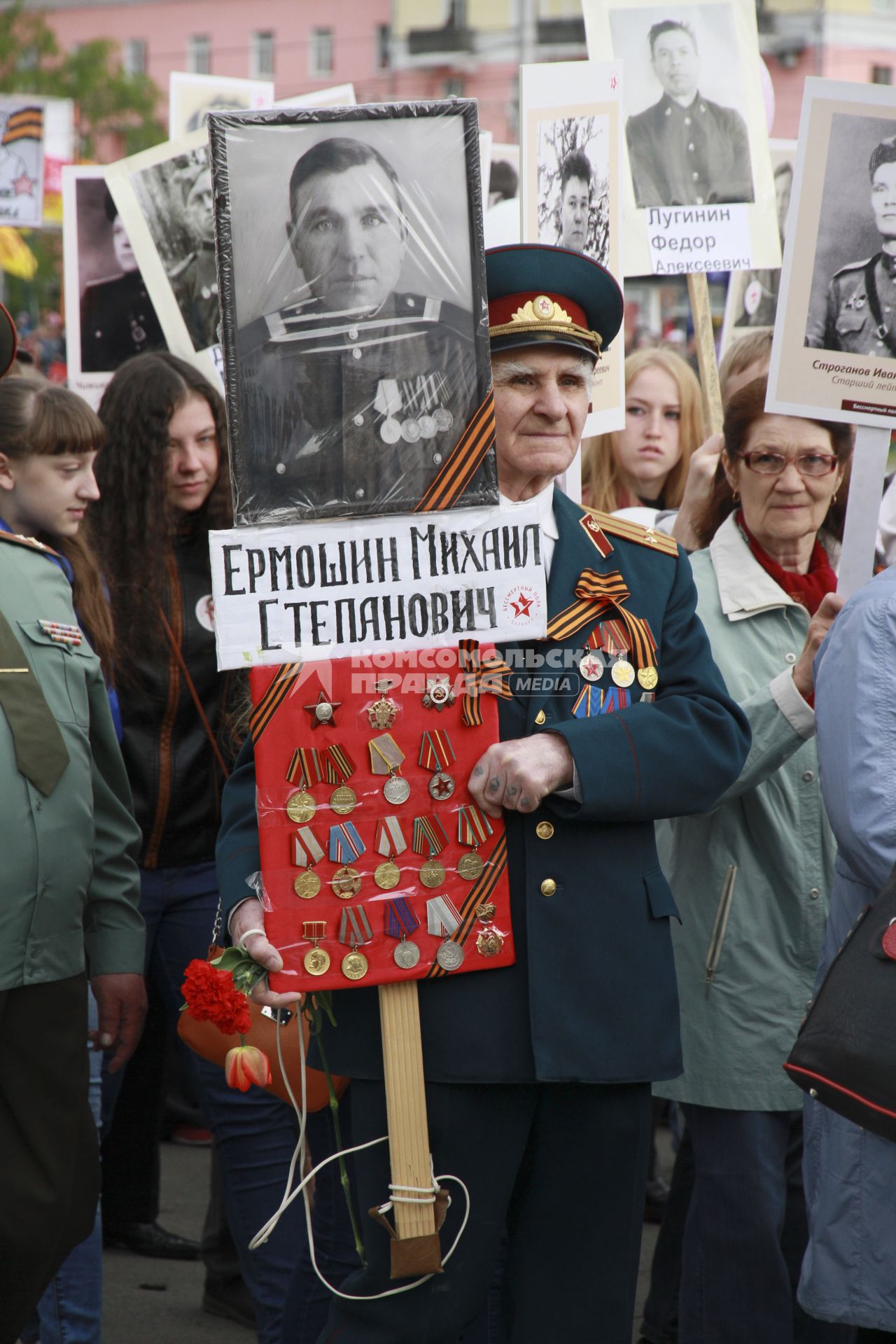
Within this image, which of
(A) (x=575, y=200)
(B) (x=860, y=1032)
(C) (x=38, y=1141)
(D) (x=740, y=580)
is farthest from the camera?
(A) (x=575, y=200)

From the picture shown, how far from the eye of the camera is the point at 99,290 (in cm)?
533

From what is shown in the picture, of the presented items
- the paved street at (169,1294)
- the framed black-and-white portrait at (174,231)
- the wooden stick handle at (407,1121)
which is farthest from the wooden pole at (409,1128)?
the framed black-and-white portrait at (174,231)

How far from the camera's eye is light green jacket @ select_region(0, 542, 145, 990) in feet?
9.32

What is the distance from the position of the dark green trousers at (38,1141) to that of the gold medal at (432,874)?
2.66 feet

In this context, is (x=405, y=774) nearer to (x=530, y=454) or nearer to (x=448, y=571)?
(x=448, y=571)

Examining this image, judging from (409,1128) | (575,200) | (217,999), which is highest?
(575,200)

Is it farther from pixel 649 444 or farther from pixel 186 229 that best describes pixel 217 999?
pixel 649 444

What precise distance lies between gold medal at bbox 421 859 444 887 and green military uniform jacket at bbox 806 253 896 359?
1.44 metres

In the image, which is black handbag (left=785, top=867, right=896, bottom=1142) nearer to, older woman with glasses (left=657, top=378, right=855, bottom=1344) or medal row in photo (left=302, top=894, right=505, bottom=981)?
medal row in photo (left=302, top=894, right=505, bottom=981)

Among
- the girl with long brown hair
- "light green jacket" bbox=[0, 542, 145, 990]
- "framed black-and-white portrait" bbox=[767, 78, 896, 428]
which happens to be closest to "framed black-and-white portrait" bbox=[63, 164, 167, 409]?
the girl with long brown hair

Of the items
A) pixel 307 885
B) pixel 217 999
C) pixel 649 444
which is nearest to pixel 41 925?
pixel 217 999

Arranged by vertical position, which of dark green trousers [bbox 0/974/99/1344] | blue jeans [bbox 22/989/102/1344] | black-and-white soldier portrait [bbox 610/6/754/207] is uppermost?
black-and-white soldier portrait [bbox 610/6/754/207]

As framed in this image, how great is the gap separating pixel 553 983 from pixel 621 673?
504 mm

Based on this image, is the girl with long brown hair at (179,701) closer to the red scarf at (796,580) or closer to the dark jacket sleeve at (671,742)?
the red scarf at (796,580)
